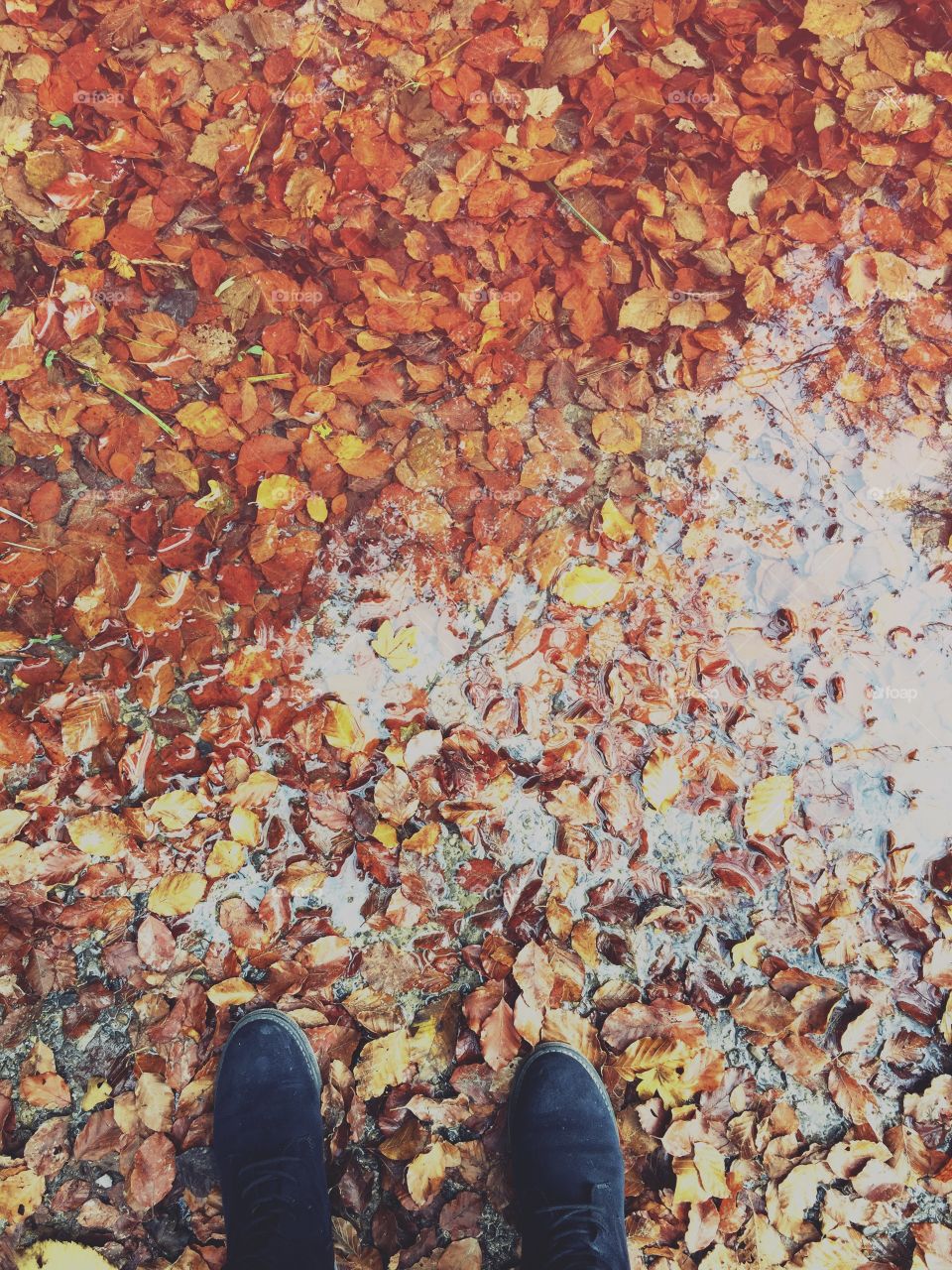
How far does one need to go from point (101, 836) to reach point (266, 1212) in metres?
0.80

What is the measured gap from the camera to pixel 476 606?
1.75 metres

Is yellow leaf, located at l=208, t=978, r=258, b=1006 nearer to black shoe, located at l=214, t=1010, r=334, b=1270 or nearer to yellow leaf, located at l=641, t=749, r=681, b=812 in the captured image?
black shoe, located at l=214, t=1010, r=334, b=1270

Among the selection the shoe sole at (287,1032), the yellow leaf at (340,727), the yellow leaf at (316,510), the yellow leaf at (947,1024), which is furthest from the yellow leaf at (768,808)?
the yellow leaf at (316,510)

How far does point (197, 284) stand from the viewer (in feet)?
5.95

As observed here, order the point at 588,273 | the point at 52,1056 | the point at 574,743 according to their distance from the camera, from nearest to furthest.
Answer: the point at 52,1056 < the point at 574,743 < the point at 588,273

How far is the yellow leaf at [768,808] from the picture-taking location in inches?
65.9

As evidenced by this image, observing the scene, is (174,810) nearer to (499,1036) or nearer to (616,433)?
(499,1036)

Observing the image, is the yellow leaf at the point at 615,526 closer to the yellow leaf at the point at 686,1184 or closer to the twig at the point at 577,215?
the twig at the point at 577,215

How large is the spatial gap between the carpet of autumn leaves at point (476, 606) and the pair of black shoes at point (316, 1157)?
0.05 metres

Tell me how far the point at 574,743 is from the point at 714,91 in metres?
1.58

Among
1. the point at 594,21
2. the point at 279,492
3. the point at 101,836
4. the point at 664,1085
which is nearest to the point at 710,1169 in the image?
the point at 664,1085

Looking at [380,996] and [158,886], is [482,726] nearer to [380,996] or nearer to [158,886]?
[380,996]

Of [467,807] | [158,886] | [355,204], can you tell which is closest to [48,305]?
[355,204]

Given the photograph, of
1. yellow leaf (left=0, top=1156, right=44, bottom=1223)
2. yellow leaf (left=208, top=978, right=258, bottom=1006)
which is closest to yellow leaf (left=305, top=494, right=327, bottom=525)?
yellow leaf (left=208, top=978, right=258, bottom=1006)
